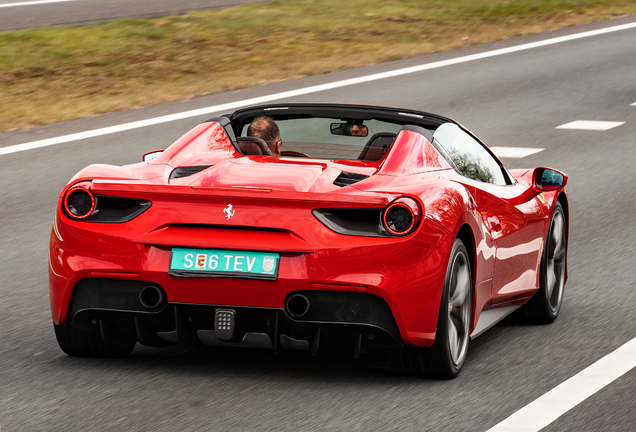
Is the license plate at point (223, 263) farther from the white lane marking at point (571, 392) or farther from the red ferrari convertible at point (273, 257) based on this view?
the white lane marking at point (571, 392)

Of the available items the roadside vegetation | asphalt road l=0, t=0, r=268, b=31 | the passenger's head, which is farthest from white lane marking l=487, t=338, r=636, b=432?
asphalt road l=0, t=0, r=268, b=31

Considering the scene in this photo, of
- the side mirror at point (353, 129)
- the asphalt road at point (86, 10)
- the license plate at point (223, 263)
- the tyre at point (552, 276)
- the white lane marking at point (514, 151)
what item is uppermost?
the side mirror at point (353, 129)

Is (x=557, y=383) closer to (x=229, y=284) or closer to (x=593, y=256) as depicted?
(x=229, y=284)

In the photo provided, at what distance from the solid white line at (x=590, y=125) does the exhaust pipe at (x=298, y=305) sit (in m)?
11.2

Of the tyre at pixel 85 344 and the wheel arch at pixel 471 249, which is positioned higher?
the wheel arch at pixel 471 249

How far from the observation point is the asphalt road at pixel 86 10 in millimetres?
22422

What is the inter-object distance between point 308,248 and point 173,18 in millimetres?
18862

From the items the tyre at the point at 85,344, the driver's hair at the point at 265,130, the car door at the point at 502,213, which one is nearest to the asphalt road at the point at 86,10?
the driver's hair at the point at 265,130

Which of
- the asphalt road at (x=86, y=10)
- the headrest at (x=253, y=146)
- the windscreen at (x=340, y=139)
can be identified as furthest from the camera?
the asphalt road at (x=86, y=10)

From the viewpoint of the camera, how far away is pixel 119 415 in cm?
481

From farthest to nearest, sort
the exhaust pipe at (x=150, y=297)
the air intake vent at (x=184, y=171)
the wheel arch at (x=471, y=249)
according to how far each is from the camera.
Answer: the wheel arch at (x=471, y=249) < the air intake vent at (x=184, y=171) < the exhaust pipe at (x=150, y=297)

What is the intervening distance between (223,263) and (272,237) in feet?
0.78

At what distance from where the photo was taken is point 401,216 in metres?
5.05

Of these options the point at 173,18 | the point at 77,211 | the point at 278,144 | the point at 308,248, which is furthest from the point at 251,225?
the point at 173,18
